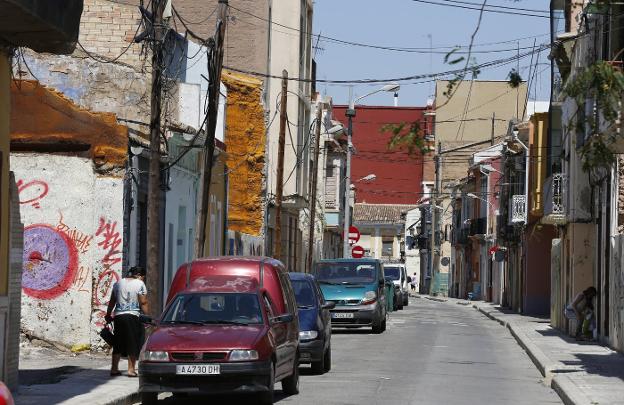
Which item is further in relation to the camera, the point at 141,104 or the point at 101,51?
the point at 101,51

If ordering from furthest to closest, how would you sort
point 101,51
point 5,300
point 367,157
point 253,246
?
point 367,157 → point 253,246 → point 101,51 → point 5,300

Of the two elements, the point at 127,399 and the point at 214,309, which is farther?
the point at 214,309

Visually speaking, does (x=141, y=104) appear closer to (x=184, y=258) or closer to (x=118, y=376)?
(x=184, y=258)

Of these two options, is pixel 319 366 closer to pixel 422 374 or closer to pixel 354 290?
pixel 422 374

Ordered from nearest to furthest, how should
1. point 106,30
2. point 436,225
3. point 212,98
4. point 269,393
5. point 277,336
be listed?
point 269,393, point 277,336, point 212,98, point 106,30, point 436,225

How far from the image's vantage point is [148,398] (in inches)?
662

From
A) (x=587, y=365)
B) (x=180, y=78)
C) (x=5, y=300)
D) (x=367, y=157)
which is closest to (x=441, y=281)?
(x=367, y=157)

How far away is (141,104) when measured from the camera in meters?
30.4

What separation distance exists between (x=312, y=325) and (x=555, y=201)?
1993cm

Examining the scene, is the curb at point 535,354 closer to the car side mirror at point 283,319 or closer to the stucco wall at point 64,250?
the car side mirror at point 283,319

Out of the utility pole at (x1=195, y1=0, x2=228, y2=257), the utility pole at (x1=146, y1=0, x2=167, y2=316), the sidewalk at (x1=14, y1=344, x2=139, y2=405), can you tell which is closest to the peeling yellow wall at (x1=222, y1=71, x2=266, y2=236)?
the utility pole at (x1=195, y1=0, x2=228, y2=257)

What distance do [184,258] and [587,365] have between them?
13095 millimetres

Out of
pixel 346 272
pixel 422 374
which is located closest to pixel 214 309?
pixel 422 374

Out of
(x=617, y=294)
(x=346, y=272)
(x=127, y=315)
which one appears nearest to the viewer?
(x=127, y=315)
